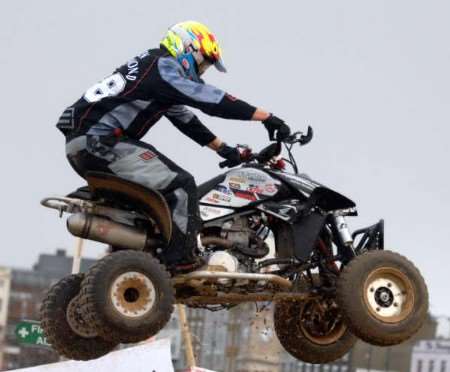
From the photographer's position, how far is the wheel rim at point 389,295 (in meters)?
13.6

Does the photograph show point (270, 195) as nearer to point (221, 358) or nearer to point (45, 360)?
point (221, 358)

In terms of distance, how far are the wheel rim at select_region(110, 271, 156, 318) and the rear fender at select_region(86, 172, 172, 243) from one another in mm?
475

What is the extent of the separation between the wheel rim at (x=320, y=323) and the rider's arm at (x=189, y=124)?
181cm

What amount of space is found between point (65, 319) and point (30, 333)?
17.7ft

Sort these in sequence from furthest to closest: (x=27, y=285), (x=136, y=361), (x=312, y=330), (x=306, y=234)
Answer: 1. (x=27, y=285)
2. (x=136, y=361)
3. (x=312, y=330)
4. (x=306, y=234)

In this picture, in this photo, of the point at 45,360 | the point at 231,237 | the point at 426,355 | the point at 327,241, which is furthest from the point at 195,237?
the point at 45,360

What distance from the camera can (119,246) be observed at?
12.9 meters

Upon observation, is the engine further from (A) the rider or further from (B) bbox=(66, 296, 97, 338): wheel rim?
(B) bbox=(66, 296, 97, 338): wheel rim

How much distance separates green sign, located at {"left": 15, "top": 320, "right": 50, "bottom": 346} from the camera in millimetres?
18219

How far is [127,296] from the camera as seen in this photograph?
1276 centimetres

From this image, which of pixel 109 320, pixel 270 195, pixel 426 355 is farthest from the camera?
pixel 426 355

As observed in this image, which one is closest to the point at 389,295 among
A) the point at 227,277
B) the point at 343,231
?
the point at 343,231

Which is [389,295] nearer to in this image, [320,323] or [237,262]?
[320,323]

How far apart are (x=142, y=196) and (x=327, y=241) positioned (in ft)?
6.16
